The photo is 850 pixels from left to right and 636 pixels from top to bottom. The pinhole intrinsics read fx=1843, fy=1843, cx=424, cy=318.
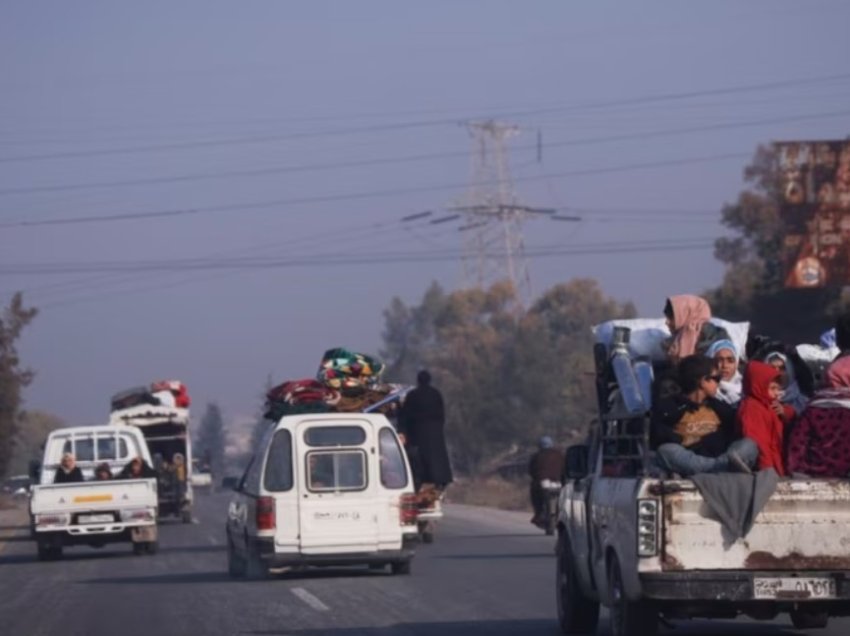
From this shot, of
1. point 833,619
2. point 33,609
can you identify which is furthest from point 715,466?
point 33,609

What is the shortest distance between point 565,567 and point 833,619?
112 inches

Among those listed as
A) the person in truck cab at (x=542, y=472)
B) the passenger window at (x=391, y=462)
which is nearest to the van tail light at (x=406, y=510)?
the passenger window at (x=391, y=462)

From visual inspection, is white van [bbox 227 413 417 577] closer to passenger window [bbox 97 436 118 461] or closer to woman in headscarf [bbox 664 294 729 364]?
woman in headscarf [bbox 664 294 729 364]

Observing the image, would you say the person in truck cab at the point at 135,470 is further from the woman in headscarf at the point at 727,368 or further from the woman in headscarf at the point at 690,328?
the woman in headscarf at the point at 727,368

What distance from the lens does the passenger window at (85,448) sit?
3931cm

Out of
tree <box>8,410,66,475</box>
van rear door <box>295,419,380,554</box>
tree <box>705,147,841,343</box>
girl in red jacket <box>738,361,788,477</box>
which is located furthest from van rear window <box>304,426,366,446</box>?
tree <box>8,410,66,475</box>

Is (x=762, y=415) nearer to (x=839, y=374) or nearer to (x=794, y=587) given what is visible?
(x=839, y=374)

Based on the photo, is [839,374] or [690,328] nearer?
[839,374]

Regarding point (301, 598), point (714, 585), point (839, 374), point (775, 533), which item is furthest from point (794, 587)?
point (301, 598)

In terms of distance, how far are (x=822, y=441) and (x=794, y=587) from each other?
110cm

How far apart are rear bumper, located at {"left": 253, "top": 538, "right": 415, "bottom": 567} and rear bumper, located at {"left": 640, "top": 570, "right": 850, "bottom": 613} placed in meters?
10.3

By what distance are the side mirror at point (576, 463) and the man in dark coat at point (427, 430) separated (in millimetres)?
15003

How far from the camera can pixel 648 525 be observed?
453 inches

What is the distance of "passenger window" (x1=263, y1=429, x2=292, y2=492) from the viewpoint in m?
21.8
